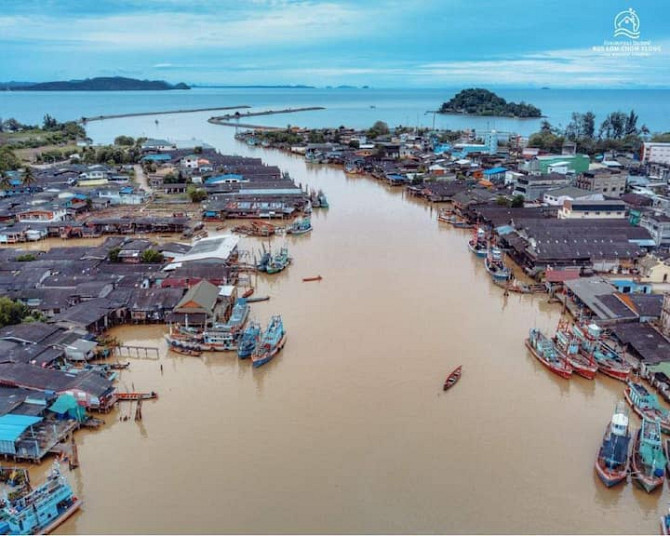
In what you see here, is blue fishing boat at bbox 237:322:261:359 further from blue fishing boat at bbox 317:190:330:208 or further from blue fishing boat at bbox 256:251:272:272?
blue fishing boat at bbox 317:190:330:208

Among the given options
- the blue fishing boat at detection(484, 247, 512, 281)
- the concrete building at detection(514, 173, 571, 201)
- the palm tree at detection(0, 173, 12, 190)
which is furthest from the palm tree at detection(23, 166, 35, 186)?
the concrete building at detection(514, 173, 571, 201)

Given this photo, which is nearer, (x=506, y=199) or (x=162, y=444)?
(x=162, y=444)

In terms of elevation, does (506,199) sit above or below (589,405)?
above

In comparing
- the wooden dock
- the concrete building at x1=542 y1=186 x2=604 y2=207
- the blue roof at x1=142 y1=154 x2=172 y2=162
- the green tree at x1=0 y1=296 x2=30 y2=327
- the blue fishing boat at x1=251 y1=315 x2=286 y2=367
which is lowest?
the wooden dock

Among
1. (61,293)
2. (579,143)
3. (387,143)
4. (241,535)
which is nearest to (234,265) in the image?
(61,293)

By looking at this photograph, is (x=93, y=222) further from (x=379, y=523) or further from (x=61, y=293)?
(x=379, y=523)

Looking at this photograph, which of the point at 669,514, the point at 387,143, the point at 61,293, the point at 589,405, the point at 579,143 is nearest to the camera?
the point at 669,514

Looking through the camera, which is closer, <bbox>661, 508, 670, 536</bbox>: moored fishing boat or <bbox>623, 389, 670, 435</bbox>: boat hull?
<bbox>661, 508, 670, 536</bbox>: moored fishing boat
